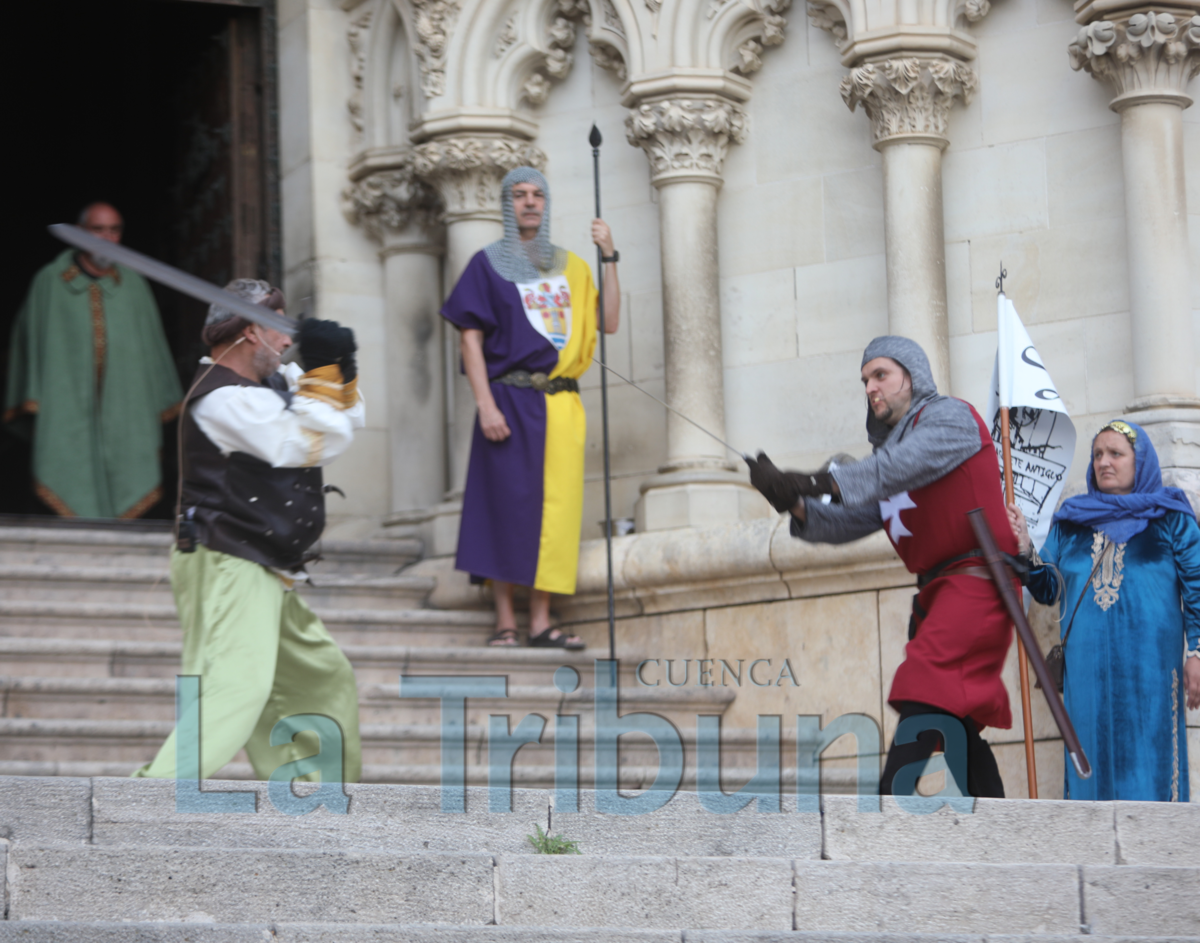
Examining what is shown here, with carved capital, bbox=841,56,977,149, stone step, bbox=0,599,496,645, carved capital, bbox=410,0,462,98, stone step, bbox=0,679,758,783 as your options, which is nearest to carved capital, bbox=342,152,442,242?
carved capital, bbox=410,0,462,98

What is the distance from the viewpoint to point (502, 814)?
4984 millimetres

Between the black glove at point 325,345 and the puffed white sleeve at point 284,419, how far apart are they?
0.02 m

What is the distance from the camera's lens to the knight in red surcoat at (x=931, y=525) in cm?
573

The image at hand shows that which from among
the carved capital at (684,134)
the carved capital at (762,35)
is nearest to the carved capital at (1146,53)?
the carved capital at (762,35)

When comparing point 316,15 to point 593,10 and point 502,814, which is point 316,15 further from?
point 502,814

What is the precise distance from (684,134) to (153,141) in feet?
18.4

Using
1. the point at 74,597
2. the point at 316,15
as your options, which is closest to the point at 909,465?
the point at 74,597

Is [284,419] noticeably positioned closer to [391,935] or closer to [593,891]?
[593,891]

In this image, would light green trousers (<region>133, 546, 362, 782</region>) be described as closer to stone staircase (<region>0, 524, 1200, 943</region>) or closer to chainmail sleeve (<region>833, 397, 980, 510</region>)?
stone staircase (<region>0, 524, 1200, 943</region>)

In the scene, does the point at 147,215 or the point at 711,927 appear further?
the point at 147,215

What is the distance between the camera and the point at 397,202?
33.0 feet

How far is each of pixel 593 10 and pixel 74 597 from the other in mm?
A: 3539

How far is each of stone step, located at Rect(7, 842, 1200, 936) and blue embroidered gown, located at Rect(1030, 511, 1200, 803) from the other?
191cm

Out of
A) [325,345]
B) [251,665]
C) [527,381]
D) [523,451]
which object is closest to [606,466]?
[523,451]
